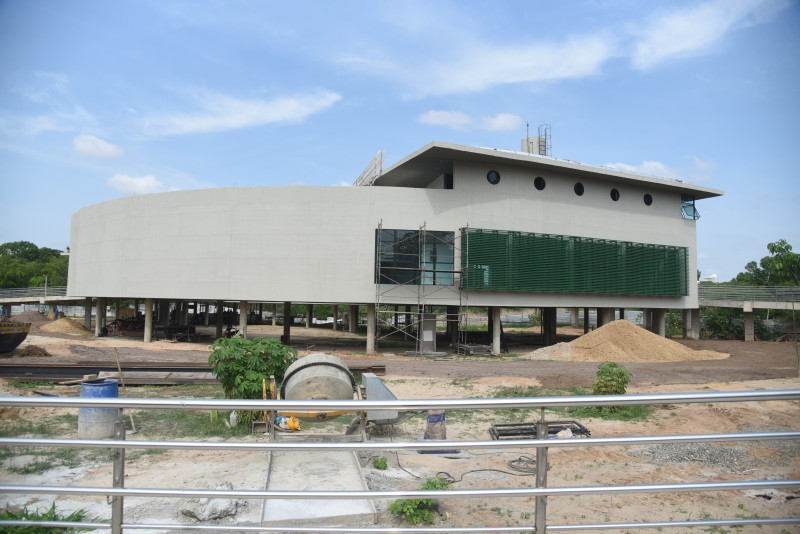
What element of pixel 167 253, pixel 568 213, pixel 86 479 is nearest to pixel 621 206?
pixel 568 213

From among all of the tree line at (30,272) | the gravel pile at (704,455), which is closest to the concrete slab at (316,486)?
the gravel pile at (704,455)

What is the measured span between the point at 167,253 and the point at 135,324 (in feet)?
63.8

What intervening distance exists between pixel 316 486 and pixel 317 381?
4211 mm

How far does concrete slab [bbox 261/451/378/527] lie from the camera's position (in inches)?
245

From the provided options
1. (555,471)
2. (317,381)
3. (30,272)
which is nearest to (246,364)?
(317,381)

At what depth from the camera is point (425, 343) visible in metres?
30.2

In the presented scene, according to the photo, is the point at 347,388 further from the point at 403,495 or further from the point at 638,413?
the point at 403,495

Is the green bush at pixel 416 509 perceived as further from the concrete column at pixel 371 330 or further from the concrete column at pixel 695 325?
the concrete column at pixel 695 325

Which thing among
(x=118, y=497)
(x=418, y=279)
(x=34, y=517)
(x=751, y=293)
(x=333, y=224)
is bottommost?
(x=34, y=517)

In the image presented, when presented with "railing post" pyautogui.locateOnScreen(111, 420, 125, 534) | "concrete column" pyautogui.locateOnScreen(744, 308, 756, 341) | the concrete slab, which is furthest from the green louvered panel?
"railing post" pyautogui.locateOnScreen(111, 420, 125, 534)

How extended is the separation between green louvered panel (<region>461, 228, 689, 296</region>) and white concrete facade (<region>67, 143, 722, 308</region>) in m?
0.69

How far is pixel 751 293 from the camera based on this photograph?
1698 inches

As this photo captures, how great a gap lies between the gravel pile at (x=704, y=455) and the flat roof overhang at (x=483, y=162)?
19818 mm

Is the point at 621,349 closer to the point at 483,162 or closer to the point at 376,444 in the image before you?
the point at 483,162
